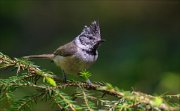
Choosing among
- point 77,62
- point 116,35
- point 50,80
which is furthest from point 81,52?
point 116,35

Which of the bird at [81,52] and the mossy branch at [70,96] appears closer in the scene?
the mossy branch at [70,96]

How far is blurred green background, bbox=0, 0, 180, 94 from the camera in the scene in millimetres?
4797

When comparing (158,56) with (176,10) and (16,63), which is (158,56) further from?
(16,63)

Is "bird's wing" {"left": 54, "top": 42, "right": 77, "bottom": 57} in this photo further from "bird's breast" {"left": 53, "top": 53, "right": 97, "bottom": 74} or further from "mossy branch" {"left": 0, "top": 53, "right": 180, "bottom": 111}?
"mossy branch" {"left": 0, "top": 53, "right": 180, "bottom": 111}

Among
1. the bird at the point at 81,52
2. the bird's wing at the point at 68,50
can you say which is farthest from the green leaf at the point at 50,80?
the bird's wing at the point at 68,50

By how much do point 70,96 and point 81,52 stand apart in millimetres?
1649

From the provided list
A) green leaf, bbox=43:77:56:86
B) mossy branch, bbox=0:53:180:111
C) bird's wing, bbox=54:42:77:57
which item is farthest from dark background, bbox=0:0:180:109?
green leaf, bbox=43:77:56:86

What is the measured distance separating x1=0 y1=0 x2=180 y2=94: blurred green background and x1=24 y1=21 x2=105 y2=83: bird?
68 cm

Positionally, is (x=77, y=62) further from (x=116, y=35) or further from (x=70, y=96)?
(x=116, y=35)

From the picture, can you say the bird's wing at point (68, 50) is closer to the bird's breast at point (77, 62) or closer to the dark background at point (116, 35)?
the bird's breast at point (77, 62)

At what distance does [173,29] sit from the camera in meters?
5.82

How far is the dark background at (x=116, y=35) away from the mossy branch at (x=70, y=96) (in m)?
1.60

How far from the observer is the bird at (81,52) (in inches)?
152

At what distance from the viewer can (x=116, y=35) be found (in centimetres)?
620
